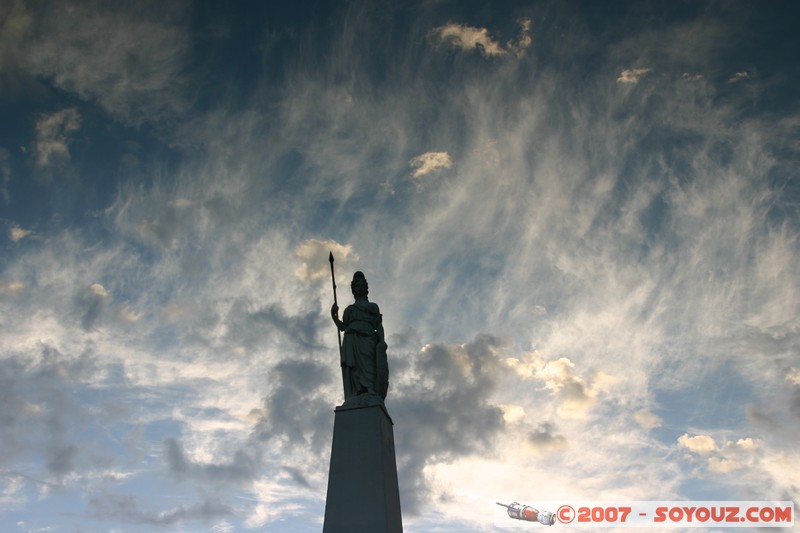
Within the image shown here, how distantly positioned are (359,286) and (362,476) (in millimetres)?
5262

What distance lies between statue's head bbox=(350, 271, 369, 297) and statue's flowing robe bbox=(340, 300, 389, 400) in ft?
1.74

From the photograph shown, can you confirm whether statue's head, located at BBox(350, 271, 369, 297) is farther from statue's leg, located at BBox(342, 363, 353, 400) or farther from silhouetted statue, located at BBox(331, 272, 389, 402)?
statue's leg, located at BBox(342, 363, 353, 400)

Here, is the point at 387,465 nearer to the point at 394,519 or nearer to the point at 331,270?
the point at 394,519

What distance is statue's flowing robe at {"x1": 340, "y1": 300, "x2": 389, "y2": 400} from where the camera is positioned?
16469mm

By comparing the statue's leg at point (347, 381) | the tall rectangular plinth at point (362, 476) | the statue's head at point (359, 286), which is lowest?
the tall rectangular plinth at point (362, 476)

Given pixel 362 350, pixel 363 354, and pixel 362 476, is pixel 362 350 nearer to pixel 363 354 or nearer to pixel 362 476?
pixel 363 354

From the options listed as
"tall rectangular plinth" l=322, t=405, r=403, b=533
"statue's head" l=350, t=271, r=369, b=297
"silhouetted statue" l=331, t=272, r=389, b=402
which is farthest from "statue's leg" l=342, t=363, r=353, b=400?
"statue's head" l=350, t=271, r=369, b=297

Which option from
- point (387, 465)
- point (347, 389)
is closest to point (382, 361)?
point (347, 389)

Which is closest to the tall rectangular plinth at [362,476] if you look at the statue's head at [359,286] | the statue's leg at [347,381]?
the statue's leg at [347,381]

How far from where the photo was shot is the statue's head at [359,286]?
18.0 metres

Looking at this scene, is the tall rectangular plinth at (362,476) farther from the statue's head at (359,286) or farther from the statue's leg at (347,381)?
the statue's head at (359,286)

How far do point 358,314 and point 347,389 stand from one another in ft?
6.65

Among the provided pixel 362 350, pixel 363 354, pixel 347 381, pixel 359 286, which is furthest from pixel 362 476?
pixel 359 286

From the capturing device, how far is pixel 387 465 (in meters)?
15.2
